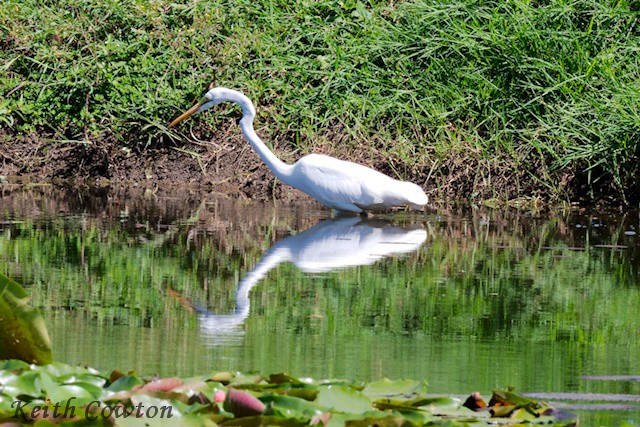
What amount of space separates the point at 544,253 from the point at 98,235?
2982mm

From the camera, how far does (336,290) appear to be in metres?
6.85

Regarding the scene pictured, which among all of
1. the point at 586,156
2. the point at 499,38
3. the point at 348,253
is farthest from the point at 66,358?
the point at 499,38

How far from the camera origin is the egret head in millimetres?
11031

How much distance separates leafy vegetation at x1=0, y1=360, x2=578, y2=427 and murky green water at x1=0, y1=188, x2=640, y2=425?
0.38 m

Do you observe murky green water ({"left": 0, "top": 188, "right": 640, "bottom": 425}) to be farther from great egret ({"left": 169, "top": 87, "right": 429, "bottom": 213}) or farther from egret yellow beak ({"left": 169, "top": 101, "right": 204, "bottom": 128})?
egret yellow beak ({"left": 169, "top": 101, "right": 204, "bottom": 128})

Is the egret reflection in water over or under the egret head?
under

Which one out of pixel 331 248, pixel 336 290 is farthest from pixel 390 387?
pixel 331 248

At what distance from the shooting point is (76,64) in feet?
41.8

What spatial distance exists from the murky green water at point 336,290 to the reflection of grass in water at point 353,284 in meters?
0.02

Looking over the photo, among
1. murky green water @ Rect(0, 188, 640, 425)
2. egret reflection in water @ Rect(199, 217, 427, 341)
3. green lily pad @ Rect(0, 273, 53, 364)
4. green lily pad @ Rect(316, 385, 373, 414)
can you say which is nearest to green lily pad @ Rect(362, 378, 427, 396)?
green lily pad @ Rect(316, 385, 373, 414)

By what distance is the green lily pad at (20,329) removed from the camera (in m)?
4.23

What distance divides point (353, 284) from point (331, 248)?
1.29 meters

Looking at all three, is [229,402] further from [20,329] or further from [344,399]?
[20,329]

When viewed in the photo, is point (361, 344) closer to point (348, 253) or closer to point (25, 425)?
point (25, 425)
